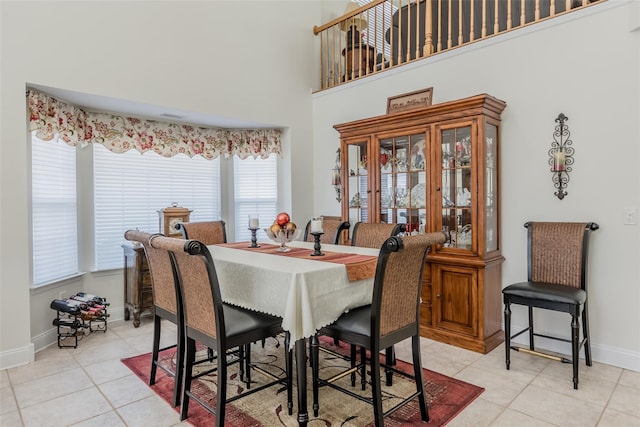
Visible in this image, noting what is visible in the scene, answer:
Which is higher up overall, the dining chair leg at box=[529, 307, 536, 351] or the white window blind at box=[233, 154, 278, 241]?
the white window blind at box=[233, 154, 278, 241]

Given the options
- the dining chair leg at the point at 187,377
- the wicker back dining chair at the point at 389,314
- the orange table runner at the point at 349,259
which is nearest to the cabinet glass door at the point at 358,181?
the orange table runner at the point at 349,259

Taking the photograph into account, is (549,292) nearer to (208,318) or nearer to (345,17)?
(208,318)

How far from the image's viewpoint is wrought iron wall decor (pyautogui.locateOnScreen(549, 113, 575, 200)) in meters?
3.01

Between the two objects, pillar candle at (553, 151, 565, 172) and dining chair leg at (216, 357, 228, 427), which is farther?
pillar candle at (553, 151, 565, 172)

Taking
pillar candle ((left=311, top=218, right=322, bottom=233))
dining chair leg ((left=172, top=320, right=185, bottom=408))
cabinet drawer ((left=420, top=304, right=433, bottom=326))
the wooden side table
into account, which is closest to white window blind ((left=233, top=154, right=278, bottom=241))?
the wooden side table

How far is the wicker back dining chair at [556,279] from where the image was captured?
2.61m

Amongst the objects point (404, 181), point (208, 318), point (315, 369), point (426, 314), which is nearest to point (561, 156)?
point (404, 181)

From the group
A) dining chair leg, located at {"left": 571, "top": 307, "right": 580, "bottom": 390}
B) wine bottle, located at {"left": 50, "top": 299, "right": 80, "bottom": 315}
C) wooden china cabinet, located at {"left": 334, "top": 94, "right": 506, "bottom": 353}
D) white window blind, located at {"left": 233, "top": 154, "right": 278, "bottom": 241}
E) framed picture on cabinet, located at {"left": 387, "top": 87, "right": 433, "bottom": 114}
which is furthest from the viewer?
white window blind, located at {"left": 233, "top": 154, "right": 278, "bottom": 241}

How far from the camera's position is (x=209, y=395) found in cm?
246

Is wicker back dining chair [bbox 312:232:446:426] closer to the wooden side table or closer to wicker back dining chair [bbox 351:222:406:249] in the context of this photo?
wicker back dining chair [bbox 351:222:406:249]

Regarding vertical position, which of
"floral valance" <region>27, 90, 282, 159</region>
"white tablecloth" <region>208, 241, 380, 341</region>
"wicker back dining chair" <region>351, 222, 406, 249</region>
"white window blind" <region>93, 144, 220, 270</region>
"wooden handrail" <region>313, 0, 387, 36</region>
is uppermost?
"wooden handrail" <region>313, 0, 387, 36</region>

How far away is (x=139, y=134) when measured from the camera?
4.27 m

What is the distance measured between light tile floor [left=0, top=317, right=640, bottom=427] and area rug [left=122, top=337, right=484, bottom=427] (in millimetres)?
86

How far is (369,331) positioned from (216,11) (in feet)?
12.4
